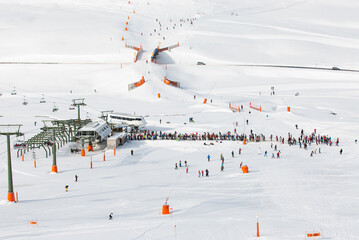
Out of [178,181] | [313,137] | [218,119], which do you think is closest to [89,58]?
[218,119]

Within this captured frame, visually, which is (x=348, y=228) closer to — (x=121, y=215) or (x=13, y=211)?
(x=121, y=215)

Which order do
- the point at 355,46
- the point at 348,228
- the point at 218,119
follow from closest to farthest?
1. the point at 348,228
2. the point at 218,119
3. the point at 355,46

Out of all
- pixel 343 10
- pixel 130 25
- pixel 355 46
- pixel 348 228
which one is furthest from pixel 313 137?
pixel 343 10

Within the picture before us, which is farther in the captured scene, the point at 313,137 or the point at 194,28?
the point at 194,28

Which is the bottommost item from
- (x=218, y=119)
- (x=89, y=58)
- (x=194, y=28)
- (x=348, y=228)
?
(x=348, y=228)

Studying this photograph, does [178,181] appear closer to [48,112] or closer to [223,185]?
[223,185]

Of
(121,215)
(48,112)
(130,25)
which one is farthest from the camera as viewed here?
(130,25)

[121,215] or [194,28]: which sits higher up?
[194,28]
